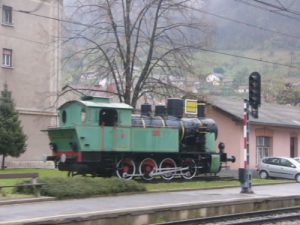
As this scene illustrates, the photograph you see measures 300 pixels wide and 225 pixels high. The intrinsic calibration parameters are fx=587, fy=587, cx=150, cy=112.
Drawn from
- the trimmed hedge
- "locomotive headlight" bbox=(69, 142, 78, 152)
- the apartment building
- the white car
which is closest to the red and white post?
the trimmed hedge

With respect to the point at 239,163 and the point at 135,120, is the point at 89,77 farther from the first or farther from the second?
the point at 239,163

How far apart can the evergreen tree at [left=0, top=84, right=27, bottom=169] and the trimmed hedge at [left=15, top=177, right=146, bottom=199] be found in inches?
753

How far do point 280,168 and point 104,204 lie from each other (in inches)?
847

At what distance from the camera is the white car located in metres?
34.8

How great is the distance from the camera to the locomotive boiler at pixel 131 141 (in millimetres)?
22609

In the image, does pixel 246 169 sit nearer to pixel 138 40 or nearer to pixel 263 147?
pixel 138 40

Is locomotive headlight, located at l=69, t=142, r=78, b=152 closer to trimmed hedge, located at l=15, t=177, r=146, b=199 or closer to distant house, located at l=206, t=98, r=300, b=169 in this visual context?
trimmed hedge, located at l=15, t=177, r=146, b=199

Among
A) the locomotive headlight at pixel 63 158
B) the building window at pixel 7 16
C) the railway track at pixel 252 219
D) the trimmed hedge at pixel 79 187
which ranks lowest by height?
the railway track at pixel 252 219

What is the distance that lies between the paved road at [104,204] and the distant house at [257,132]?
20.1m

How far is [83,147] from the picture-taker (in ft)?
72.8

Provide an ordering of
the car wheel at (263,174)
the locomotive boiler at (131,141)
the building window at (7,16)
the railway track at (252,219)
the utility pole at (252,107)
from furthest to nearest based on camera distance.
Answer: the building window at (7,16), the car wheel at (263,174), the locomotive boiler at (131,141), the utility pole at (252,107), the railway track at (252,219)

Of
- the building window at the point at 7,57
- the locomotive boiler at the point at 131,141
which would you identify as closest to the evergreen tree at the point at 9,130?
the building window at the point at 7,57

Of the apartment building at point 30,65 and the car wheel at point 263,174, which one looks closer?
the car wheel at point 263,174

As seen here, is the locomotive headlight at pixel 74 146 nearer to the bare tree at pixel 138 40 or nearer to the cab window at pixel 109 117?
the cab window at pixel 109 117
